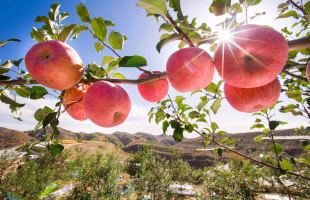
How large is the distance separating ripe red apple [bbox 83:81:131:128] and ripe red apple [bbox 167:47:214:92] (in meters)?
0.27

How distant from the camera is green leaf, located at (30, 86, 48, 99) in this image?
0.72m

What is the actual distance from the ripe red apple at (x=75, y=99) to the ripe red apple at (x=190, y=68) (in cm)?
57

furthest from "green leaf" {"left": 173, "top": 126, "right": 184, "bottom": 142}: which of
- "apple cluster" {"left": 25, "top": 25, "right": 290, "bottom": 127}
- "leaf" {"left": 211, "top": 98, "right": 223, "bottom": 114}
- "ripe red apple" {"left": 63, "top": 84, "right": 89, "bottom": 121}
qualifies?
"ripe red apple" {"left": 63, "top": 84, "right": 89, "bottom": 121}

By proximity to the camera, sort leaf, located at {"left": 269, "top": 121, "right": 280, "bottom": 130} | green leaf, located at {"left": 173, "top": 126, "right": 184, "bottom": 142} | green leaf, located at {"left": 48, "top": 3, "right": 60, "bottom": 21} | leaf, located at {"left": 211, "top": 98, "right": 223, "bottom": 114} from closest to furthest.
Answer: green leaf, located at {"left": 48, "top": 3, "right": 60, "bottom": 21}, leaf, located at {"left": 211, "top": 98, "right": 223, "bottom": 114}, green leaf, located at {"left": 173, "top": 126, "right": 184, "bottom": 142}, leaf, located at {"left": 269, "top": 121, "right": 280, "bottom": 130}

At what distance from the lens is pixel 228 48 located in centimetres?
50

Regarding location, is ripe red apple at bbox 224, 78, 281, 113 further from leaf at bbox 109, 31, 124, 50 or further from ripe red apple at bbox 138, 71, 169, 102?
leaf at bbox 109, 31, 124, 50

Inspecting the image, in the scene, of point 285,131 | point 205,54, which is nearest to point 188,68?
point 205,54

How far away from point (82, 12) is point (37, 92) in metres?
0.49

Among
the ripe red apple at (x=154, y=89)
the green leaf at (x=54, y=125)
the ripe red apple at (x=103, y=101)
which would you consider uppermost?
the ripe red apple at (x=154, y=89)

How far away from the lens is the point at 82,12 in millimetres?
713

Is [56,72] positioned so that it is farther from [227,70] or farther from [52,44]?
[227,70]

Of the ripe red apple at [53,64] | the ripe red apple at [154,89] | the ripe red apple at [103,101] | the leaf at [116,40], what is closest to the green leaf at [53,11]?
the ripe red apple at [53,64]

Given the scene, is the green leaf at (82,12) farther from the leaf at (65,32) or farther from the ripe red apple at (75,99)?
the ripe red apple at (75,99)

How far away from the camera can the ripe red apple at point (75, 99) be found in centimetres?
80
